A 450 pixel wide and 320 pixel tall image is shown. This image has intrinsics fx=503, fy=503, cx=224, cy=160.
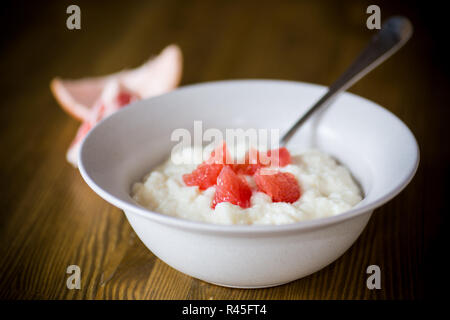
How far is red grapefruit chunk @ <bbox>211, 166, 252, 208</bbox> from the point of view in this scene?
1202 mm

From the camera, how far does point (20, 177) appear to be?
1698mm

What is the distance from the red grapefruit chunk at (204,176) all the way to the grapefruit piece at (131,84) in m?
0.76

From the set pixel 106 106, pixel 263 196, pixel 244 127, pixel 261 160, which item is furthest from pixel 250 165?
pixel 106 106

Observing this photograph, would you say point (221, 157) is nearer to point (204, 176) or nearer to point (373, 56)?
point (204, 176)

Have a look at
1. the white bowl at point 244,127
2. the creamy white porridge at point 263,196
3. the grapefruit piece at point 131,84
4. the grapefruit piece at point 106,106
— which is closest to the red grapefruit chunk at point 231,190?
the creamy white porridge at point 263,196

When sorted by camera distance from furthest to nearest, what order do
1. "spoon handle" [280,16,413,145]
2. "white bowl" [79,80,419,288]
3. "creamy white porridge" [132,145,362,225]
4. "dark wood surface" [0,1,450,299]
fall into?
1. "spoon handle" [280,16,413,145]
2. "dark wood surface" [0,1,450,299]
3. "creamy white porridge" [132,145,362,225]
4. "white bowl" [79,80,419,288]

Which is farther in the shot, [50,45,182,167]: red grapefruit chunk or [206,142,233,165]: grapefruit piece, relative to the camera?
[50,45,182,167]: red grapefruit chunk

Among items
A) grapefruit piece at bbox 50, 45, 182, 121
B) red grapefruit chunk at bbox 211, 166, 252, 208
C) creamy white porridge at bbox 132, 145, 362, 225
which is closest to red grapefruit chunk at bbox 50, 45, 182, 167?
grapefruit piece at bbox 50, 45, 182, 121

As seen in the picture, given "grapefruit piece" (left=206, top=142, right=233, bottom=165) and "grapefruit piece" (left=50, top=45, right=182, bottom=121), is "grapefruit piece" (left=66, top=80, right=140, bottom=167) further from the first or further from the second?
"grapefruit piece" (left=206, top=142, right=233, bottom=165)

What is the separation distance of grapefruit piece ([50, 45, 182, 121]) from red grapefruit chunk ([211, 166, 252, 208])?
0.85 meters

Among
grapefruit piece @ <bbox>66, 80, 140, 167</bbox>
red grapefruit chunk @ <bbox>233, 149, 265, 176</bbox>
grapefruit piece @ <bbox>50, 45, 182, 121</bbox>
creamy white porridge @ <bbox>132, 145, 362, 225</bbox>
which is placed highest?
grapefruit piece @ <bbox>50, 45, 182, 121</bbox>

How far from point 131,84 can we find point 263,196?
1111 millimetres

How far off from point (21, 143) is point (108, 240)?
699 mm

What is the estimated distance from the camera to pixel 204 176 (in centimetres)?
129
